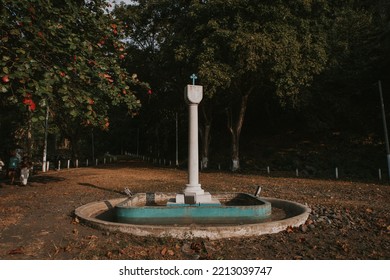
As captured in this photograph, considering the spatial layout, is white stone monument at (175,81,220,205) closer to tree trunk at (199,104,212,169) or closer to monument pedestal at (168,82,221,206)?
monument pedestal at (168,82,221,206)

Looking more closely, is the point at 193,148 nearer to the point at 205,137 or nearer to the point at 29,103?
the point at 29,103

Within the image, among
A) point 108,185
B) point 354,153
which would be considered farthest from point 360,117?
point 108,185

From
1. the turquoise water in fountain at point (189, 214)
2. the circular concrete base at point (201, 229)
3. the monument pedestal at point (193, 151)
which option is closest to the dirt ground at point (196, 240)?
the circular concrete base at point (201, 229)

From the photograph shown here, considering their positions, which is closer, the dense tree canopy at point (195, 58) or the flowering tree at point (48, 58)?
the flowering tree at point (48, 58)

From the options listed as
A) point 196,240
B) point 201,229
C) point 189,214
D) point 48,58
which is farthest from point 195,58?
point 196,240

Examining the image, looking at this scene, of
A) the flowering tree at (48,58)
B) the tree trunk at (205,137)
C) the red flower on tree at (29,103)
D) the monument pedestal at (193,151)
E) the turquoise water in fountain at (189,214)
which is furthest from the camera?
the tree trunk at (205,137)

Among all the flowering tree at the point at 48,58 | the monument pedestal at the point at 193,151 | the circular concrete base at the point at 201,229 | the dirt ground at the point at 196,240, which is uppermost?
the flowering tree at the point at 48,58

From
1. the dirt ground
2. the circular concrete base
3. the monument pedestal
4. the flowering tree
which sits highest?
the flowering tree

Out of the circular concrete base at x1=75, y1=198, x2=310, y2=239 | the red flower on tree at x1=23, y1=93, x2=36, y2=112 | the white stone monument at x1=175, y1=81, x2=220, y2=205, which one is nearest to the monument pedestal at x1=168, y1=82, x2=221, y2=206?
the white stone monument at x1=175, y1=81, x2=220, y2=205

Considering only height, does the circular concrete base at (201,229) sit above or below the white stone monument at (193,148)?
below

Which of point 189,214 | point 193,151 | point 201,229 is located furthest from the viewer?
point 193,151

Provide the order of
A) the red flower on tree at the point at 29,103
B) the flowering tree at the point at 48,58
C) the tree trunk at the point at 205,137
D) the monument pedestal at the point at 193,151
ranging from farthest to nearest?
the tree trunk at the point at 205,137
the monument pedestal at the point at 193,151
the flowering tree at the point at 48,58
the red flower on tree at the point at 29,103

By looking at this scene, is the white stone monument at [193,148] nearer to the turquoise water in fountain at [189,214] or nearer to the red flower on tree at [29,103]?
the turquoise water in fountain at [189,214]

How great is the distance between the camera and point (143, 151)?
Result: 78.9m
